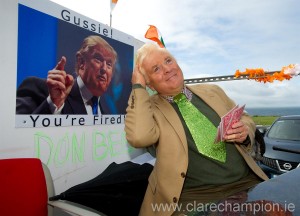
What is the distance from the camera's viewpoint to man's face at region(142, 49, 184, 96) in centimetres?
191

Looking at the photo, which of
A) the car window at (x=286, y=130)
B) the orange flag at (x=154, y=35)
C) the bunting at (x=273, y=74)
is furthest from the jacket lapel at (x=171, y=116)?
the car window at (x=286, y=130)

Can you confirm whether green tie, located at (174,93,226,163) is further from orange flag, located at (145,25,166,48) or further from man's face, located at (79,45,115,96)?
man's face, located at (79,45,115,96)

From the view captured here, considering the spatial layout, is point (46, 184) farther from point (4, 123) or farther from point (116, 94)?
point (116, 94)

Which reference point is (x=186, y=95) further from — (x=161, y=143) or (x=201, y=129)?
(x=161, y=143)

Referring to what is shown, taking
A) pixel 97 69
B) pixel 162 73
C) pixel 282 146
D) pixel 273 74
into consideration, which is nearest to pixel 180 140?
pixel 162 73

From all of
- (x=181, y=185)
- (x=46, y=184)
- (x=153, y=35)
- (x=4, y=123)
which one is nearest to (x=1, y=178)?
(x=46, y=184)

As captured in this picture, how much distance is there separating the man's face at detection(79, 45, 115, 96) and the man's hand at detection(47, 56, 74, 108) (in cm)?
18

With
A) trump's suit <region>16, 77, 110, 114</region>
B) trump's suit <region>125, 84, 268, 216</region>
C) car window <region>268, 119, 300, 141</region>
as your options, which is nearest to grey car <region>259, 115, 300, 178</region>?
car window <region>268, 119, 300, 141</region>

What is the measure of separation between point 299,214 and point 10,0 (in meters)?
2.06

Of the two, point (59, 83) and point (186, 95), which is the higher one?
point (59, 83)

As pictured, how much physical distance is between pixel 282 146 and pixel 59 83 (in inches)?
157

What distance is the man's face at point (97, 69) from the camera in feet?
8.29

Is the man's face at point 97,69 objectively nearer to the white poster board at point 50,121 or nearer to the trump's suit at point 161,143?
the white poster board at point 50,121

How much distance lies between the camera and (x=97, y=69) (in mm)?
2637
